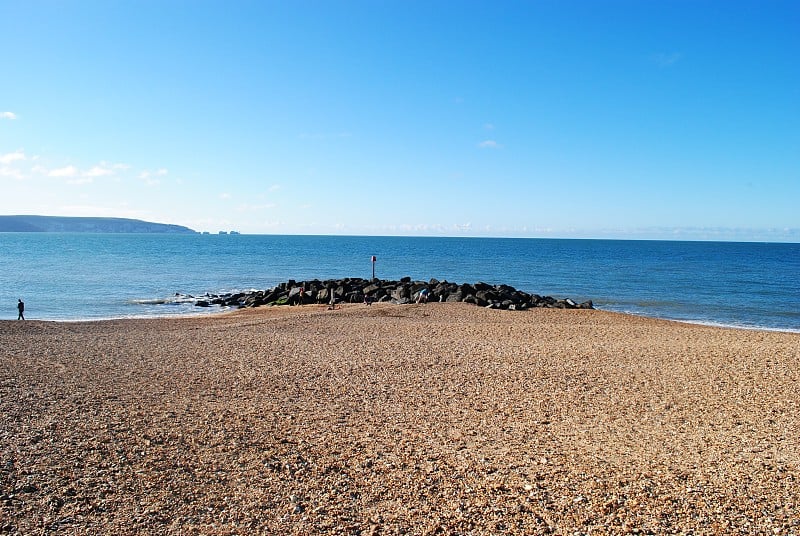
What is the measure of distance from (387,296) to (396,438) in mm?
20823

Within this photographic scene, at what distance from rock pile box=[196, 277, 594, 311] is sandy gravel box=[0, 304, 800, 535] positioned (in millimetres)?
11057

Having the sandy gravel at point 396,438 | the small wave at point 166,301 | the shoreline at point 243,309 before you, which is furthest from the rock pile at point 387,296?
the sandy gravel at point 396,438

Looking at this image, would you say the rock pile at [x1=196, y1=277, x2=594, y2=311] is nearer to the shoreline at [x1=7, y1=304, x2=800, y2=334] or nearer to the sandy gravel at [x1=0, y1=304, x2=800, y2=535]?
the shoreline at [x1=7, y1=304, x2=800, y2=334]

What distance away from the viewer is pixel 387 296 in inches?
1111

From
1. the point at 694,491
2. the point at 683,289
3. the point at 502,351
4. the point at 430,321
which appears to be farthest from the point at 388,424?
the point at 683,289

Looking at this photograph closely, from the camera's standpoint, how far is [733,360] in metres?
12.8

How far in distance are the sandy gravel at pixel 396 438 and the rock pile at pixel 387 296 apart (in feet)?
36.3

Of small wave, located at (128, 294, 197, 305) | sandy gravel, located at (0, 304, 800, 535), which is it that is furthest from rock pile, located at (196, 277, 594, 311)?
sandy gravel, located at (0, 304, 800, 535)

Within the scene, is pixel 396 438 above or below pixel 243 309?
above

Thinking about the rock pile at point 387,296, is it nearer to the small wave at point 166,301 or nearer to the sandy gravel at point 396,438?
the small wave at point 166,301

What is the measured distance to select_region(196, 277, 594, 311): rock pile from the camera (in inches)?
1022

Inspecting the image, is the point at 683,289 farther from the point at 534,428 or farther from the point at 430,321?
the point at 534,428

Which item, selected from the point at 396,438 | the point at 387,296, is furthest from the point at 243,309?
the point at 396,438

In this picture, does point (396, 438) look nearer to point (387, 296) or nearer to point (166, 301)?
point (387, 296)
